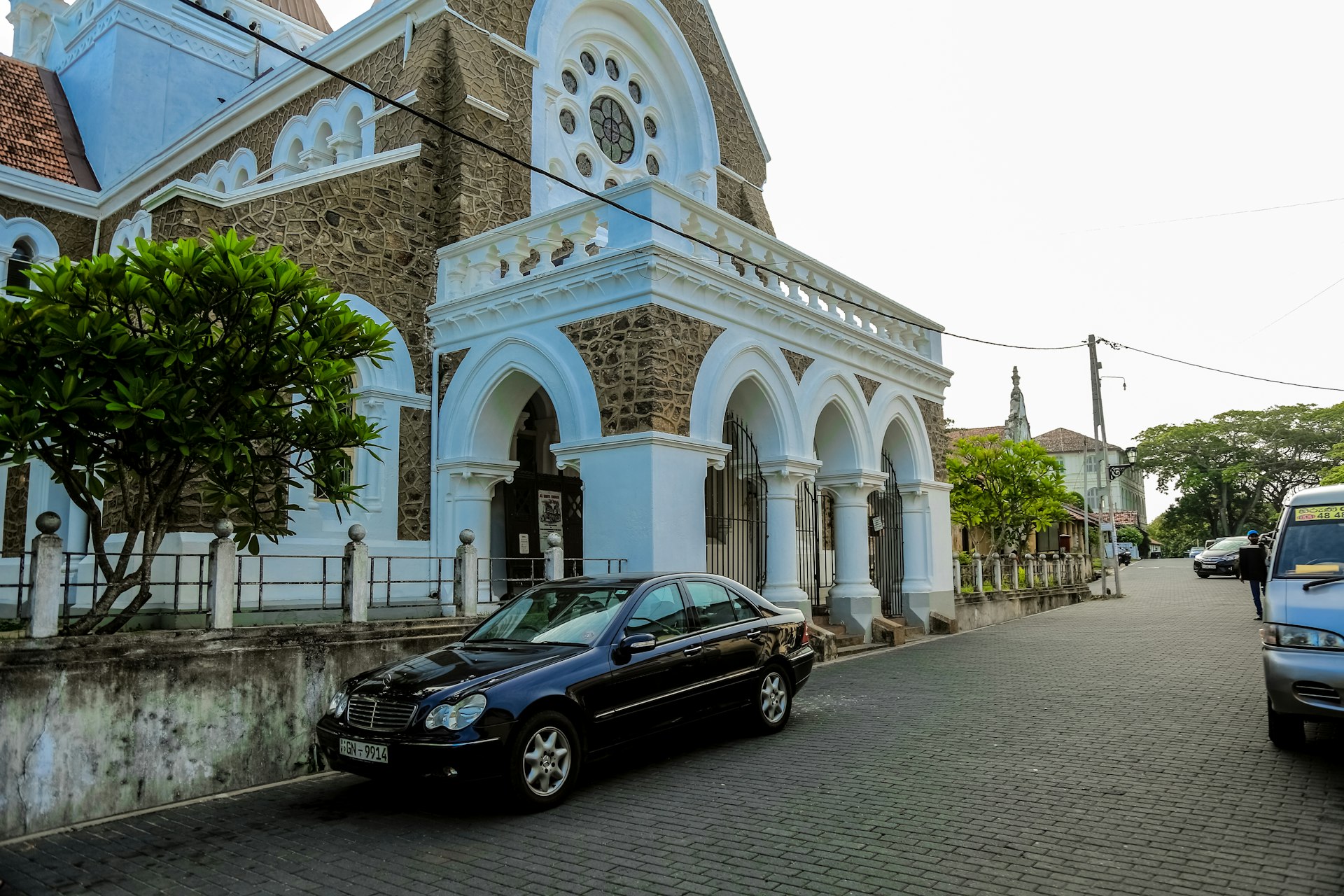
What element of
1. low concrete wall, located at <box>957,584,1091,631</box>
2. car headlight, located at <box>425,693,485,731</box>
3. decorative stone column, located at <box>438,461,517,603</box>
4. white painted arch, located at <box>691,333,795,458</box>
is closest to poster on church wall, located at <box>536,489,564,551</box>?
decorative stone column, located at <box>438,461,517,603</box>

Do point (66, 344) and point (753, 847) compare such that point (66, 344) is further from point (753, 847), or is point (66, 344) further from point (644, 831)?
point (753, 847)

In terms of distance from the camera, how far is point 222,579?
7805 millimetres

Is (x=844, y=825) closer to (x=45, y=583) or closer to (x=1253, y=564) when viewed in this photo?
(x=45, y=583)

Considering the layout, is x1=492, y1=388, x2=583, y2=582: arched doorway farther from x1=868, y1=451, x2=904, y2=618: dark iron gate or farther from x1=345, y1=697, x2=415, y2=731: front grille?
x1=345, y1=697, x2=415, y2=731: front grille

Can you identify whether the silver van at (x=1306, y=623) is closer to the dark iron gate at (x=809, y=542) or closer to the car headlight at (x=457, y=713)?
the car headlight at (x=457, y=713)

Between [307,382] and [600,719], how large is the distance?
12.1ft

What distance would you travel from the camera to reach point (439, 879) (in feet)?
16.7

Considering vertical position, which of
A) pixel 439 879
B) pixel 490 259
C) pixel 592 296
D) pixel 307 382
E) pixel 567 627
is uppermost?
pixel 490 259

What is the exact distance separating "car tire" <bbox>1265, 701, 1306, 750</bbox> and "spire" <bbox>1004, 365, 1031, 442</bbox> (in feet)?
191

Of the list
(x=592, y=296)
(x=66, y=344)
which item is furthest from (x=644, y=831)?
(x=592, y=296)

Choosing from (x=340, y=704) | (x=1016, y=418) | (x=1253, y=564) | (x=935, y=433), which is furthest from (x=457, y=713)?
(x=1016, y=418)

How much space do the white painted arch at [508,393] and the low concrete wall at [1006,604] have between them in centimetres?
991

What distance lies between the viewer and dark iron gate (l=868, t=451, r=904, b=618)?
17922 mm

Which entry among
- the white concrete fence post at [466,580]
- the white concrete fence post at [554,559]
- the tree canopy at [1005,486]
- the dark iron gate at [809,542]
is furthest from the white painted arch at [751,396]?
the tree canopy at [1005,486]
